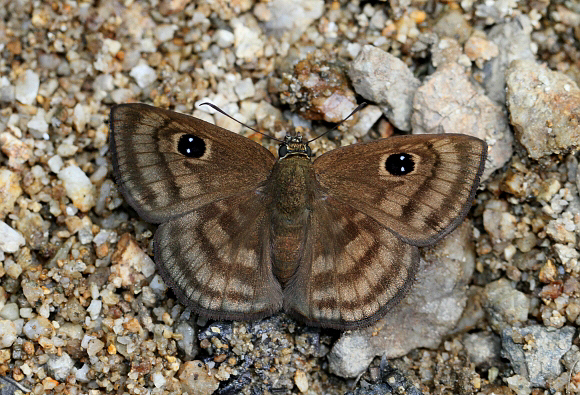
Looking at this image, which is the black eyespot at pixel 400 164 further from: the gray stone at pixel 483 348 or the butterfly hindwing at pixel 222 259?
the gray stone at pixel 483 348

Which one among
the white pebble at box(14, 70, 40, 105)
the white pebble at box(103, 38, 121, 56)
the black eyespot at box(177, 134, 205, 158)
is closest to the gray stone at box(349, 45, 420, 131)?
the black eyespot at box(177, 134, 205, 158)

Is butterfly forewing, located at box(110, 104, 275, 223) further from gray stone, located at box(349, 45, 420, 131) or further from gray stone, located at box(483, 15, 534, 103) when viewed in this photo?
gray stone, located at box(483, 15, 534, 103)

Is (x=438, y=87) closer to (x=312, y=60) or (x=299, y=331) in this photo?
(x=312, y=60)

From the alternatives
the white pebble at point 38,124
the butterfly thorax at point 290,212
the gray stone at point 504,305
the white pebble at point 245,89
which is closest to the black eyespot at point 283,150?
the butterfly thorax at point 290,212

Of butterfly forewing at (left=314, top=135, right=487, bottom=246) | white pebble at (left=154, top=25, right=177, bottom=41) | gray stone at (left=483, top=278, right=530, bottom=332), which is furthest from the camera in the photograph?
white pebble at (left=154, top=25, right=177, bottom=41)

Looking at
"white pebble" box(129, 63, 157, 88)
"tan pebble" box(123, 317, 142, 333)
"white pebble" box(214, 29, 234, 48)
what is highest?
"white pebble" box(214, 29, 234, 48)

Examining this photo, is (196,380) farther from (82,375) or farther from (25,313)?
(25,313)

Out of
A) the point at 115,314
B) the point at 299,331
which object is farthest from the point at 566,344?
the point at 115,314
